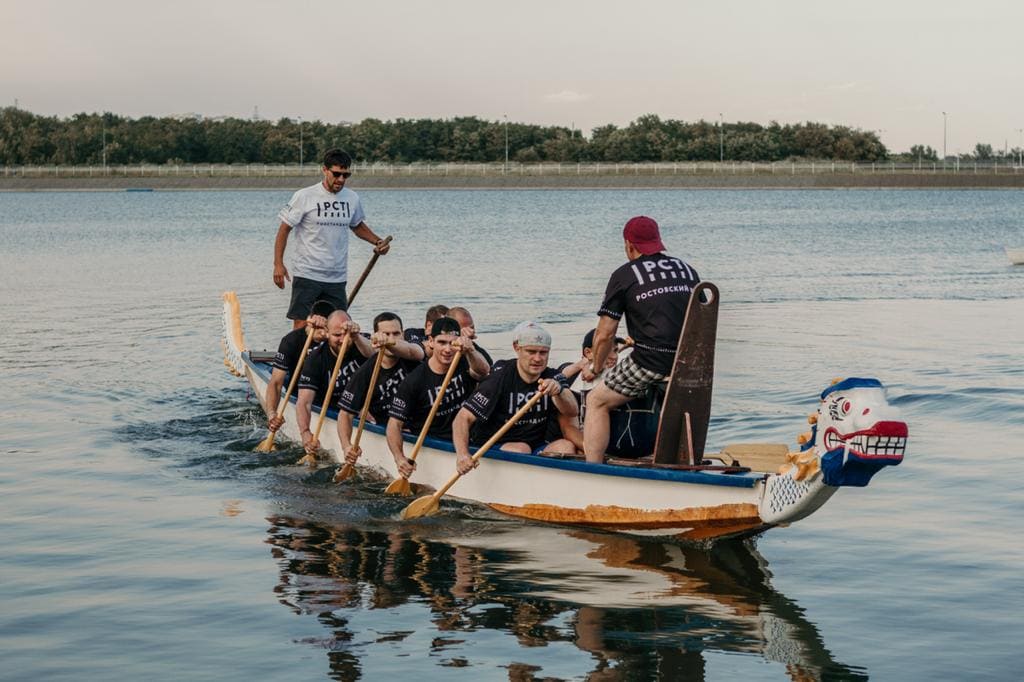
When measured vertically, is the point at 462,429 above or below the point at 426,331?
below

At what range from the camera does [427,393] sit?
1114cm

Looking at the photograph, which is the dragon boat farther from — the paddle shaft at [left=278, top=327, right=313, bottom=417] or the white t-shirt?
the white t-shirt

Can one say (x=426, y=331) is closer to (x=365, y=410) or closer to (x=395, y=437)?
(x=365, y=410)

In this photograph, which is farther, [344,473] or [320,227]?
[320,227]

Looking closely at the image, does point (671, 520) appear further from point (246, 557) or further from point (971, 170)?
point (971, 170)

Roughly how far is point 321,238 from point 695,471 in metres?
6.06

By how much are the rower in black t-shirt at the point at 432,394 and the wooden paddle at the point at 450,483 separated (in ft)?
1.22

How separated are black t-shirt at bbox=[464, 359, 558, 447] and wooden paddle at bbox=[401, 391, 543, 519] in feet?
0.36

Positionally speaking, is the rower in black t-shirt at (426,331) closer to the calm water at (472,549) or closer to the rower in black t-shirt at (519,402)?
the rower in black t-shirt at (519,402)

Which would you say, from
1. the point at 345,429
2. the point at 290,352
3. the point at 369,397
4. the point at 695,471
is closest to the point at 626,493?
the point at 695,471

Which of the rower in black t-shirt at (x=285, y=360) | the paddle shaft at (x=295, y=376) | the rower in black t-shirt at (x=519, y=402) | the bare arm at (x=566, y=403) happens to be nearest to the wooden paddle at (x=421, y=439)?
the rower in black t-shirt at (x=519, y=402)

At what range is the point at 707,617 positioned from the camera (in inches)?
340

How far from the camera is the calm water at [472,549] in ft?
26.2

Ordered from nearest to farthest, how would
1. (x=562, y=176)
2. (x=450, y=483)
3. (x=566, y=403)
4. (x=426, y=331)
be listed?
(x=566, y=403)
(x=450, y=483)
(x=426, y=331)
(x=562, y=176)
